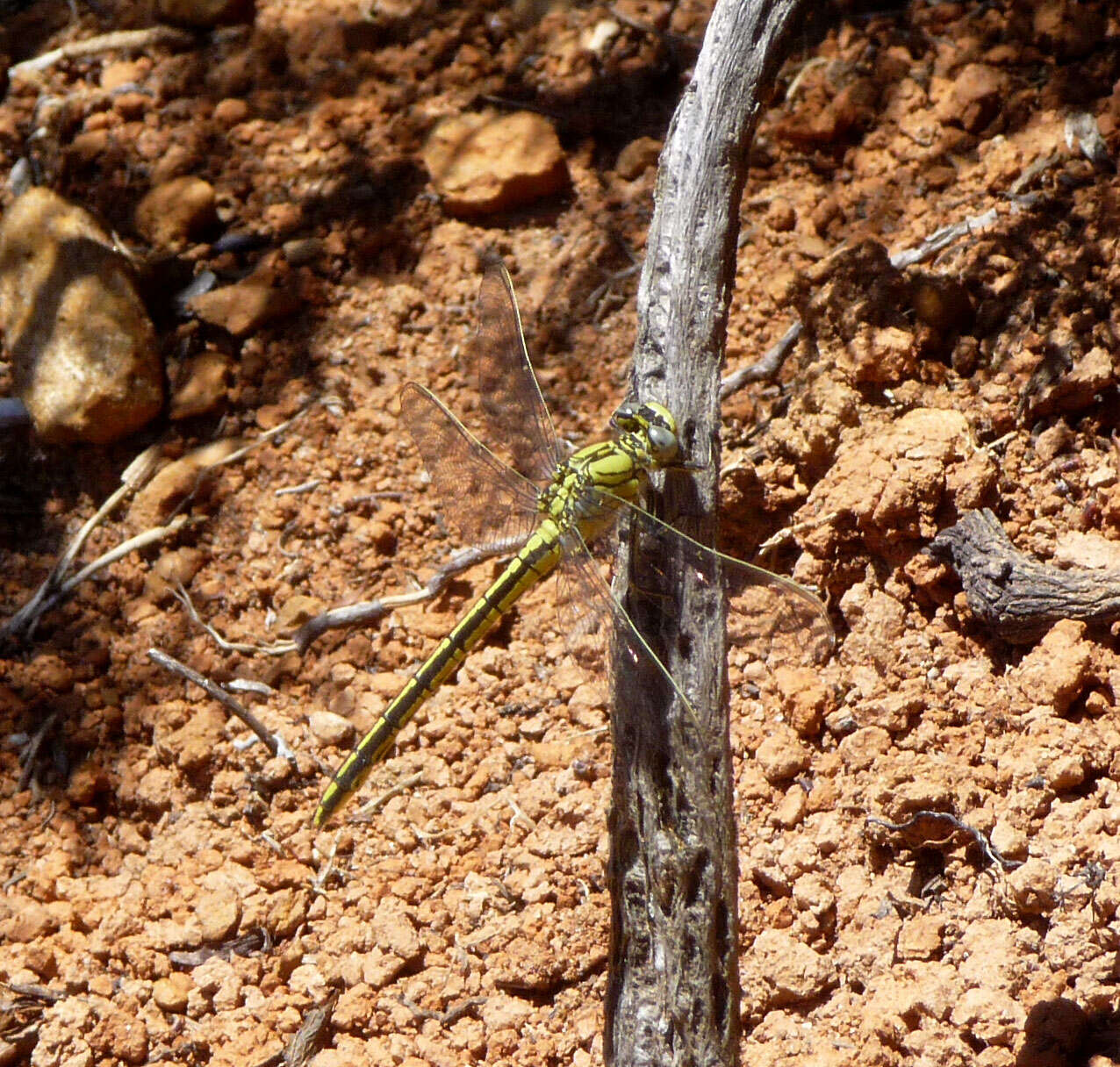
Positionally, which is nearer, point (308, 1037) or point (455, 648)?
point (308, 1037)

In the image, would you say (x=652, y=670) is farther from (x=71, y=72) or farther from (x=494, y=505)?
(x=71, y=72)

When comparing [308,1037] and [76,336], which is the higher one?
[76,336]

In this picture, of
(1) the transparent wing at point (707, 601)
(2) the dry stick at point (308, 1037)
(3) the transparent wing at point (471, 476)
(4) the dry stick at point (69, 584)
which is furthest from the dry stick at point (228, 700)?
(1) the transparent wing at point (707, 601)

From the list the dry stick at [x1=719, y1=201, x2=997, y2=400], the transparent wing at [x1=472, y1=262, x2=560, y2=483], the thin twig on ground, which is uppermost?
the dry stick at [x1=719, y1=201, x2=997, y2=400]

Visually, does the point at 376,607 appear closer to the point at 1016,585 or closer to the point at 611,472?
the point at 611,472

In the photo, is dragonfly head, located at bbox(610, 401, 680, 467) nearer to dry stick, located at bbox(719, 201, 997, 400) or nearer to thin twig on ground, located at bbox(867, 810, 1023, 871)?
dry stick, located at bbox(719, 201, 997, 400)

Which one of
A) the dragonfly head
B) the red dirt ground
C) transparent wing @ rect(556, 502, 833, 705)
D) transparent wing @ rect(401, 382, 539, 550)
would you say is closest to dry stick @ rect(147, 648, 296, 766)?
the red dirt ground

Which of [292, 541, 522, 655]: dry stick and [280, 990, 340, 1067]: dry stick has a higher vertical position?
[292, 541, 522, 655]: dry stick

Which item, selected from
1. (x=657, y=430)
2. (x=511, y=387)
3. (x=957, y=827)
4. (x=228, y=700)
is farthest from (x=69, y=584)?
(x=957, y=827)
